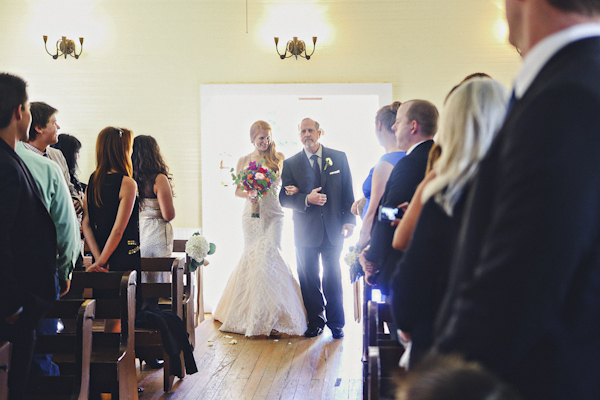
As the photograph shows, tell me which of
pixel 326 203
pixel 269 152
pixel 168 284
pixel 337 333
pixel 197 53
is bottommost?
pixel 337 333

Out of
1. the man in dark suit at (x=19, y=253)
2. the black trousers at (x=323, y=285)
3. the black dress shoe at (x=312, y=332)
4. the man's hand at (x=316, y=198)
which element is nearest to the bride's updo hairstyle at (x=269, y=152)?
the man's hand at (x=316, y=198)

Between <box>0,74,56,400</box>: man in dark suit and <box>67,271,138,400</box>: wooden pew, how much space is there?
83 cm

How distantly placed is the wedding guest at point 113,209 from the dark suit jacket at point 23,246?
145cm

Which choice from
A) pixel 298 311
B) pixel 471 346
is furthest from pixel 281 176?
pixel 471 346

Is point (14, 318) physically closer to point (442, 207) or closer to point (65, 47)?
point (442, 207)

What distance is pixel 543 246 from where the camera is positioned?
30.9 inches

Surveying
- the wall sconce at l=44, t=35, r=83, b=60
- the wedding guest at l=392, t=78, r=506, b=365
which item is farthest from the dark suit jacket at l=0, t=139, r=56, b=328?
the wall sconce at l=44, t=35, r=83, b=60

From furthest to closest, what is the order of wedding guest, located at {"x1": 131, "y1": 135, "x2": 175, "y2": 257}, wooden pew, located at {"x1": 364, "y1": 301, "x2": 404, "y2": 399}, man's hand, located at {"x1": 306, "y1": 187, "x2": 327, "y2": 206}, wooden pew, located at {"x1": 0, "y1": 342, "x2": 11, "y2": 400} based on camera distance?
man's hand, located at {"x1": 306, "y1": 187, "x2": 327, "y2": 206} < wedding guest, located at {"x1": 131, "y1": 135, "x2": 175, "y2": 257} < wooden pew, located at {"x1": 364, "y1": 301, "x2": 404, "y2": 399} < wooden pew, located at {"x1": 0, "y1": 342, "x2": 11, "y2": 400}

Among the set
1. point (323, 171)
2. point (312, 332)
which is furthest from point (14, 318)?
point (323, 171)

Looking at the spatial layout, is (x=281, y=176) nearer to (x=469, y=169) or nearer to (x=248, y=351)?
(x=248, y=351)

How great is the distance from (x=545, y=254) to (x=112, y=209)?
3.28 m

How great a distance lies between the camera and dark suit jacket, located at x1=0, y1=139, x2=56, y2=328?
1953 millimetres

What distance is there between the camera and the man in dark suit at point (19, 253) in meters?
1.96

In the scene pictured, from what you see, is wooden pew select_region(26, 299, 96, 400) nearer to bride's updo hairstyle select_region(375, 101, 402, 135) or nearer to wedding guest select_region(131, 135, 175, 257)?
wedding guest select_region(131, 135, 175, 257)
